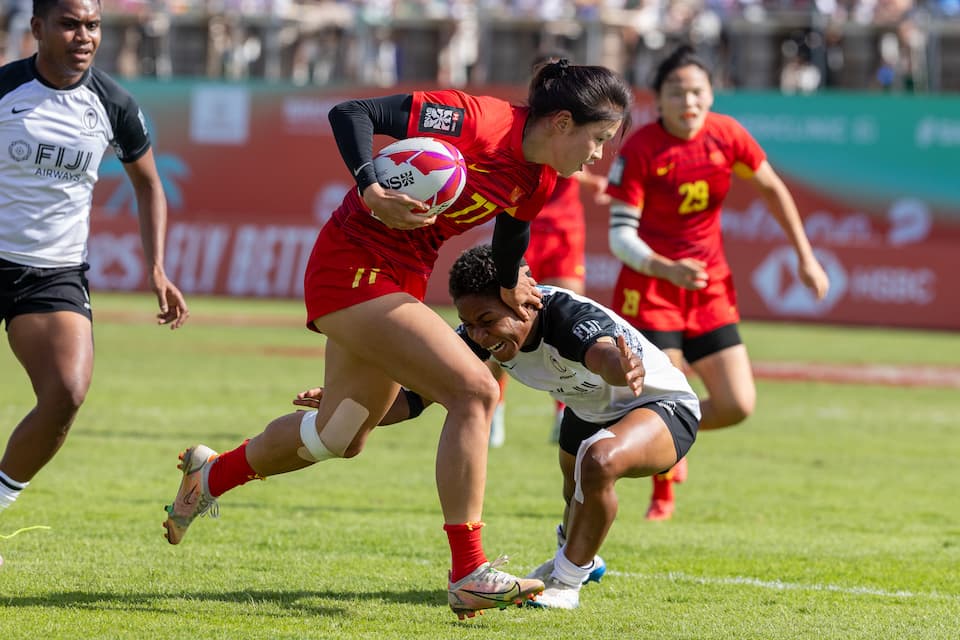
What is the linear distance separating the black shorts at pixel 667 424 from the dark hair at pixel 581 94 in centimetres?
126

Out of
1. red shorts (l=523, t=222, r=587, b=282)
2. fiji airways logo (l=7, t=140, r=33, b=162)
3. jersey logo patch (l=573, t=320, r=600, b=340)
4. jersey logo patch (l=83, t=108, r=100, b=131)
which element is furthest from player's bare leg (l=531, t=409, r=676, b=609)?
red shorts (l=523, t=222, r=587, b=282)

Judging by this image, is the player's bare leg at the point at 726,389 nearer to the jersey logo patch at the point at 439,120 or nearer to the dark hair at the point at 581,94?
the dark hair at the point at 581,94

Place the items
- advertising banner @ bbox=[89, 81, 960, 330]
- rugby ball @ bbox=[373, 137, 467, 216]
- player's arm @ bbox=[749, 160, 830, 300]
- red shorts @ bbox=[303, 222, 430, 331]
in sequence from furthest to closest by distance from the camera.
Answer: advertising banner @ bbox=[89, 81, 960, 330]
player's arm @ bbox=[749, 160, 830, 300]
red shorts @ bbox=[303, 222, 430, 331]
rugby ball @ bbox=[373, 137, 467, 216]

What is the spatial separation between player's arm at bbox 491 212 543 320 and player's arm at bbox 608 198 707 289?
208cm

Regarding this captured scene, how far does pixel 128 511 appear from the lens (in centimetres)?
786

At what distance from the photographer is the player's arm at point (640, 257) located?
7.60 metres

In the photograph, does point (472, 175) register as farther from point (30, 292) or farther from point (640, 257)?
point (640, 257)

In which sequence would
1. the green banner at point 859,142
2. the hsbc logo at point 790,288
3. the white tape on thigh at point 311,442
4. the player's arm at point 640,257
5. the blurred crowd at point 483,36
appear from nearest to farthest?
the white tape on thigh at point 311,442 < the player's arm at point 640,257 < the hsbc logo at point 790,288 < the green banner at point 859,142 < the blurred crowd at point 483,36

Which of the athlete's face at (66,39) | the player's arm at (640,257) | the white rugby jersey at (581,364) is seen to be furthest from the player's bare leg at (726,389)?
the athlete's face at (66,39)

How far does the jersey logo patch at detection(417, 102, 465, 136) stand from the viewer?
541 centimetres

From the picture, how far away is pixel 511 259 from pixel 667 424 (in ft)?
3.26

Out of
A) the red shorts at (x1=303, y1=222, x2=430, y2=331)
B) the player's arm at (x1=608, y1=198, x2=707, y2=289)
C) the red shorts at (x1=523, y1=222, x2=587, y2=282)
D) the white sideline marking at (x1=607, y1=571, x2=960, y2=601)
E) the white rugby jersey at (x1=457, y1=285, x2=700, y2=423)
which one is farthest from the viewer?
the red shorts at (x1=523, y1=222, x2=587, y2=282)

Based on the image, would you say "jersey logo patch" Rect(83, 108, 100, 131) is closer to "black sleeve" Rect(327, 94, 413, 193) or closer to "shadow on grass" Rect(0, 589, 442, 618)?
"black sleeve" Rect(327, 94, 413, 193)

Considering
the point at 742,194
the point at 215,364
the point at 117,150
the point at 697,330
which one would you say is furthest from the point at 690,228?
the point at 742,194
